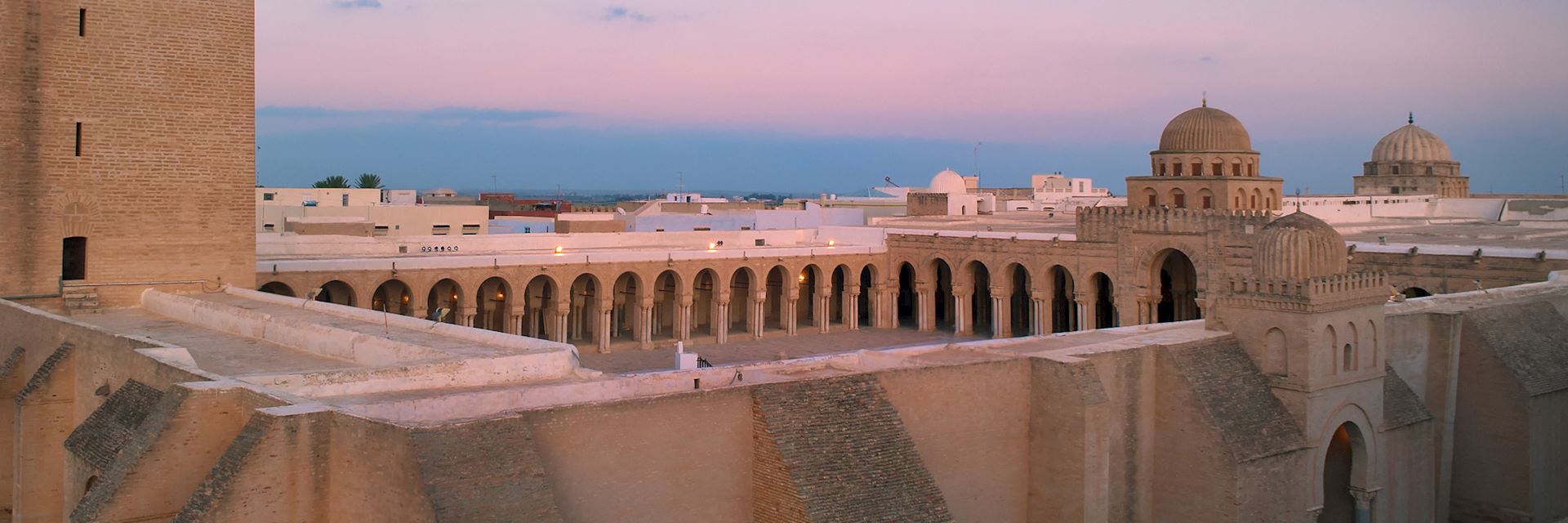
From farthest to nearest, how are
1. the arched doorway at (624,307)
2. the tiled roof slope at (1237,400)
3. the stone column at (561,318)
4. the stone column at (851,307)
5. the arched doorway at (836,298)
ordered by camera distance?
the arched doorway at (836,298) < the stone column at (851,307) < the arched doorway at (624,307) < the stone column at (561,318) < the tiled roof slope at (1237,400)

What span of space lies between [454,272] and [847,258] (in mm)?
12871

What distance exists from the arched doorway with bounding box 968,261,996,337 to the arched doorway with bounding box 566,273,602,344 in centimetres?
1097

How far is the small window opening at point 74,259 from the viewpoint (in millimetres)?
18516

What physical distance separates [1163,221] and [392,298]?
19152 mm

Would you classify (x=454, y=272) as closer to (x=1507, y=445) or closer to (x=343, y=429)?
(x=343, y=429)

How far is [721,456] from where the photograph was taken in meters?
13.7

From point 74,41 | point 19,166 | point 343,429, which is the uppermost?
point 74,41

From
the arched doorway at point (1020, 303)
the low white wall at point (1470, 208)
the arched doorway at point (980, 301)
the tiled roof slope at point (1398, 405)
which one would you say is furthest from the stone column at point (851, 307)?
the low white wall at point (1470, 208)

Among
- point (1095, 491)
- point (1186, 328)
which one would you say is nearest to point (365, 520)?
point (1095, 491)

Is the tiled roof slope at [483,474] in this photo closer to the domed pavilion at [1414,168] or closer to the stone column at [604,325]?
the stone column at [604,325]

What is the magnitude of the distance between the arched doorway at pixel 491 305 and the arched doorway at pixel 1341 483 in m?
19.3

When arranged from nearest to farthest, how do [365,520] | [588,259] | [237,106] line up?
[365,520] < [237,106] < [588,259]

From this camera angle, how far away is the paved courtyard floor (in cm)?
2970

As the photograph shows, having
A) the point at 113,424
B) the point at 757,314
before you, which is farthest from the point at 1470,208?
the point at 113,424
